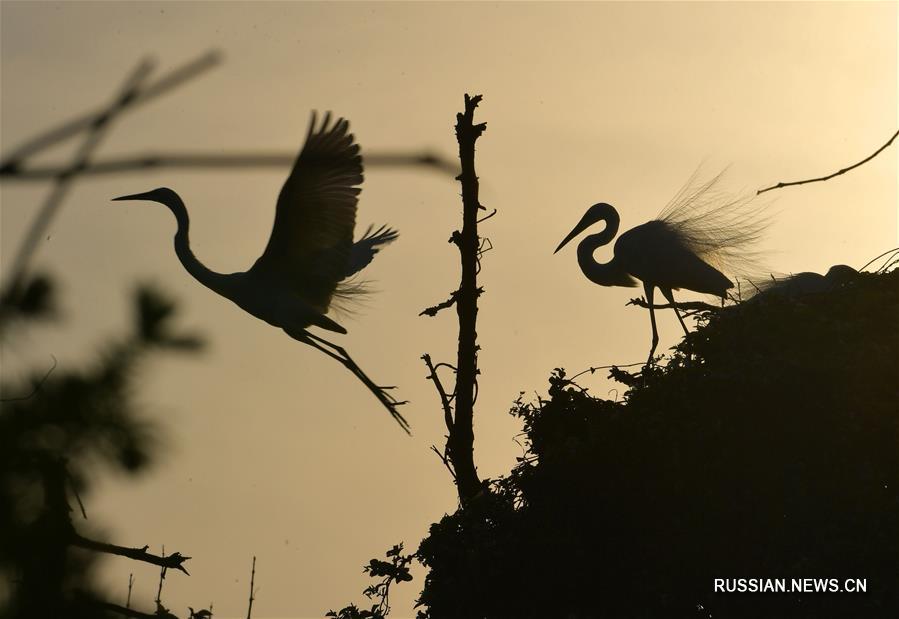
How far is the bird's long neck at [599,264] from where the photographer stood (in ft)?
43.4

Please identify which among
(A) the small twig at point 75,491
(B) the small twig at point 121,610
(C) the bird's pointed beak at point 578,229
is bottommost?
(B) the small twig at point 121,610

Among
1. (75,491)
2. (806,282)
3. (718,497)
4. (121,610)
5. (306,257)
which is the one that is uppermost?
(806,282)

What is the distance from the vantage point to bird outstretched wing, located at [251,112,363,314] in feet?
25.8

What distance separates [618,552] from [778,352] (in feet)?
6.65

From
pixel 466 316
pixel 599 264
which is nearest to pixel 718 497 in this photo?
pixel 466 316

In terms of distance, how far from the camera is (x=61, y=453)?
81.4 inches

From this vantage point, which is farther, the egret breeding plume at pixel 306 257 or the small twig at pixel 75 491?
the egret breeding plume at pixel 306 257

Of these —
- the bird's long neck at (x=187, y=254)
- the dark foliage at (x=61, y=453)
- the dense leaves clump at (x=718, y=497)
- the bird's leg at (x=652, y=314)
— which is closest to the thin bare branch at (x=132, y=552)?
the dark foliage at (x=61, y=453)

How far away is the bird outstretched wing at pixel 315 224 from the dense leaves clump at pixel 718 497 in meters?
2.22

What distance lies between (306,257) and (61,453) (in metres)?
7.05

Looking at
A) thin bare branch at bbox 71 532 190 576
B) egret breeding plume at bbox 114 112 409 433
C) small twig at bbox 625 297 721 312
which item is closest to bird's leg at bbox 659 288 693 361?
small twig at bbox 625 297 721 312

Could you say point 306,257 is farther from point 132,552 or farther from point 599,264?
point 132,552

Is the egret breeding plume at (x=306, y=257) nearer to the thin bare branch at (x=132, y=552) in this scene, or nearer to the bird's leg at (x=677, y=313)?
the bird's leg at (x=677, y=313)

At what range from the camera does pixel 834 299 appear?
9.85 meters
